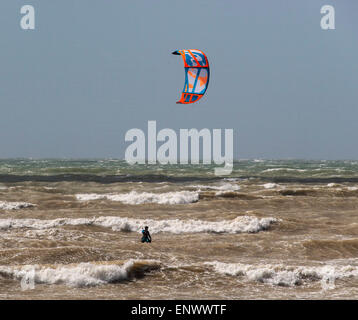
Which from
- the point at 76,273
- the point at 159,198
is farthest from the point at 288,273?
the point at 159,198

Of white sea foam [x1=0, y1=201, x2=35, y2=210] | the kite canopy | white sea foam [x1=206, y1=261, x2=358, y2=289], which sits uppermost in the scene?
the kite canopy

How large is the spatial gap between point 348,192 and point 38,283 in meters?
27.7

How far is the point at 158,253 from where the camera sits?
15.6 meters

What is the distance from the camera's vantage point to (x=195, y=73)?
23516 mm

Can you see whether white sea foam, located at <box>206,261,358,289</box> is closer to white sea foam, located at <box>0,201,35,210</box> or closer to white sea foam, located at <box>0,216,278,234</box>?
white sea foam, located at <box>0,216,278,234</box>

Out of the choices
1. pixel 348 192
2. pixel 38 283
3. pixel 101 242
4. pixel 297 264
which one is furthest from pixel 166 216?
pixel 348 192

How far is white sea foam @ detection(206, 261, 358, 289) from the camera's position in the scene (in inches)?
495

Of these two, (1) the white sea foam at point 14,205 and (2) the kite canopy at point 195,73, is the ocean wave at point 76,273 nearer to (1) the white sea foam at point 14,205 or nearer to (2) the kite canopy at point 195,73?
(2) the kite canopy at point 195,73

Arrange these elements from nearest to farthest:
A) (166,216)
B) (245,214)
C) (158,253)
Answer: (158,253)
(245,214)
(166,216)

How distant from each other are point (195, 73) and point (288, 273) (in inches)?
514

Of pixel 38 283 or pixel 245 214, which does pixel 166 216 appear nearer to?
pixel 245 214

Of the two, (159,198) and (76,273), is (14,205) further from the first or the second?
(76,273)

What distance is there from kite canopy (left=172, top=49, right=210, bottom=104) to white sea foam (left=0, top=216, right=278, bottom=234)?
19.5 ft

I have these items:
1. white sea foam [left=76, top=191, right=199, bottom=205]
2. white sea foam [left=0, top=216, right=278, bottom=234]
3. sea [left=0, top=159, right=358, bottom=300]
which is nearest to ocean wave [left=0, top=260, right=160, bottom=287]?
sea [left=0, top=159, right=358, bottom=300]
